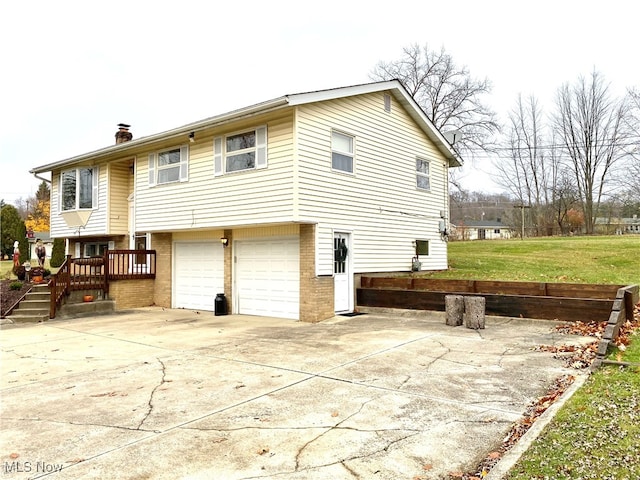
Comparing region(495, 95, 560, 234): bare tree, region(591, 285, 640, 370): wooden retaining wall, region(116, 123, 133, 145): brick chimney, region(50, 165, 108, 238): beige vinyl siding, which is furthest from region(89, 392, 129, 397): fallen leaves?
region(495, 95, 560, 234): bare tree

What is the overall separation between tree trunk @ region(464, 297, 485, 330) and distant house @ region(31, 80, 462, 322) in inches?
144

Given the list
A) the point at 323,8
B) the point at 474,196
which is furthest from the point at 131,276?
the point at 474,196

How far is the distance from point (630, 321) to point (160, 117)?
133 ft

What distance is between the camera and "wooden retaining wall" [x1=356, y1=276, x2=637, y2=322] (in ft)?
30.8

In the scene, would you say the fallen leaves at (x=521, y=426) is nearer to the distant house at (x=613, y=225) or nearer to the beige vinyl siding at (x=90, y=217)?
the beige vinyl siding at (x=90, y=217)

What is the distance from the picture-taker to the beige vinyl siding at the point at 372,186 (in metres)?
11.5

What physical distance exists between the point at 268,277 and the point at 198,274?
325 cm

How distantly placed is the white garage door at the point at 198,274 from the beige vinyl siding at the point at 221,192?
1181 mm

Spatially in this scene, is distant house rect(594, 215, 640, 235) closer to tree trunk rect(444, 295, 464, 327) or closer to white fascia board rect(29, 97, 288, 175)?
tree trunk rect(444, 295, 464, 327)

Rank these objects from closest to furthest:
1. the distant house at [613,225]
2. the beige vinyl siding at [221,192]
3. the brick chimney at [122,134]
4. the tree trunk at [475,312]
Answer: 1. the tree trunk at [475,312]
2. the beige vinyl siding at [221,192]
3. the brick chimney at [122,134]
4. the distant house at [613,225]

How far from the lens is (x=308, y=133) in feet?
37.0

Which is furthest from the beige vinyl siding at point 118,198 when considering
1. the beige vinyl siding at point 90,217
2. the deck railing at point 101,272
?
the deck railing at point 101,272

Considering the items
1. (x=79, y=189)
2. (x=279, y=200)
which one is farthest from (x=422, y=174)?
(x=79, y=189)

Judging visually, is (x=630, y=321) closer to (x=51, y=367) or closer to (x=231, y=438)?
(x=231, y=438)
